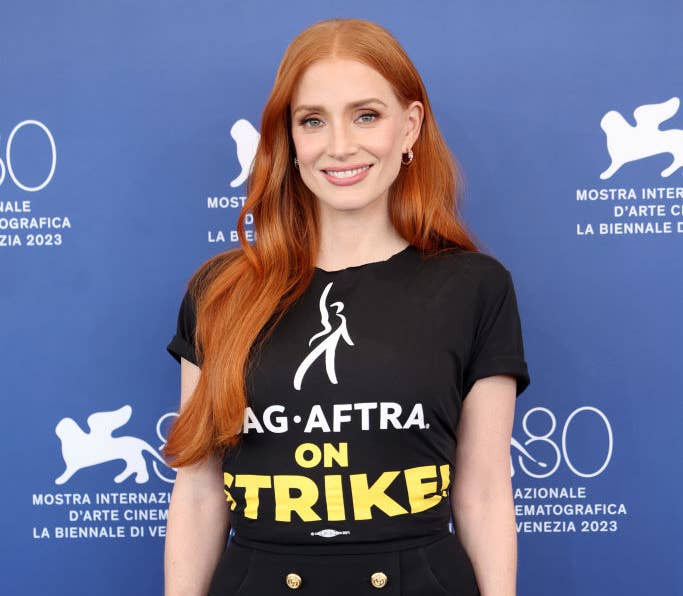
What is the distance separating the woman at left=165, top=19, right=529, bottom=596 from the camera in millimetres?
1349

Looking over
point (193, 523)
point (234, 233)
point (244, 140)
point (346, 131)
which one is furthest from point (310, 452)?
point (244, 140)

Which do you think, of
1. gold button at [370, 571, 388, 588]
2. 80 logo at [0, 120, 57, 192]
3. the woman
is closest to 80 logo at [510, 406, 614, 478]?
the woman

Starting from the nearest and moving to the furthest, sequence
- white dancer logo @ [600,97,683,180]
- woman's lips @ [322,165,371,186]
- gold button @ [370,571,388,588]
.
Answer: gold button @ [370,571,388,588] → woman's lips @ [322,165,371,186] → white dancer logo @ [600,97,683,180]

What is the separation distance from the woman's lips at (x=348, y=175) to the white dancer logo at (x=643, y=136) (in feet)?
2.29

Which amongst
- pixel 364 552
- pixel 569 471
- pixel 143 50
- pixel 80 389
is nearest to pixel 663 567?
pixel 569 471

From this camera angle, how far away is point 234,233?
1940 mm

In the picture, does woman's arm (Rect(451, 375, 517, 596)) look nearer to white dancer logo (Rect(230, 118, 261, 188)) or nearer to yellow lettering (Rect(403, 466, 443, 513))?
yellow lettering (Rect(403, 466, 443, 513))

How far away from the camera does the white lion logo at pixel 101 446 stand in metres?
1.95

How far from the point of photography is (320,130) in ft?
4.75

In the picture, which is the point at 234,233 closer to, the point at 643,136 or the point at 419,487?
the point at 419,487

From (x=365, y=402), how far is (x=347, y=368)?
61 mm

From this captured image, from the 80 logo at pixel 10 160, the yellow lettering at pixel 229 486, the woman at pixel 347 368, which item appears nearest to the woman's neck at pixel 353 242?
the woman at pixel 347 368

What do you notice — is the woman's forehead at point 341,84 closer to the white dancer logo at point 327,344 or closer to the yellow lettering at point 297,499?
the white dancer logo at point 327,344

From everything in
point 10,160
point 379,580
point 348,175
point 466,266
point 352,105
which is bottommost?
point 379,580
